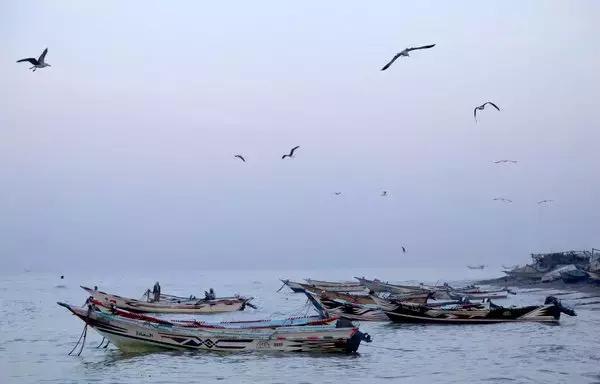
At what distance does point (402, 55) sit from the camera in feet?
56.5

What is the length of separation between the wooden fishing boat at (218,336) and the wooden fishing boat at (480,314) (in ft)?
29.2

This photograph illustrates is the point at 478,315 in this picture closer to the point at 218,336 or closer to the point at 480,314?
the point at 480,314

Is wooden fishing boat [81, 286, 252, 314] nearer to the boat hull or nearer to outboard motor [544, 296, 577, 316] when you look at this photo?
the boat hull

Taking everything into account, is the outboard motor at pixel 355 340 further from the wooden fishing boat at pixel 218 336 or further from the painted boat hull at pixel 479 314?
the painted boat hull at pixel 479 314

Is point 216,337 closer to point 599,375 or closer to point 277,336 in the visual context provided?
point 277,336

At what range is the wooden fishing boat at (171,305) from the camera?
37.5m

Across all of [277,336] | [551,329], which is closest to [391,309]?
[551,329]

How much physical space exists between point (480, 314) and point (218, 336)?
44.6 feet

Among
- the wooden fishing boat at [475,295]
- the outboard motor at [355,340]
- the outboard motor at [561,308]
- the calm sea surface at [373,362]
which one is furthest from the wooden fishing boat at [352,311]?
the wooden fishing boat at [475,295]

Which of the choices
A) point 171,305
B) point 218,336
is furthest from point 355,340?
point 171,305

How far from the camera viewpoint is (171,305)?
39.0m

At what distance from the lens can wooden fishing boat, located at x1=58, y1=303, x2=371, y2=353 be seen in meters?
20.4

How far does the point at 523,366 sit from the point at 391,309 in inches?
431

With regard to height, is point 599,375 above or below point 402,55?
below
